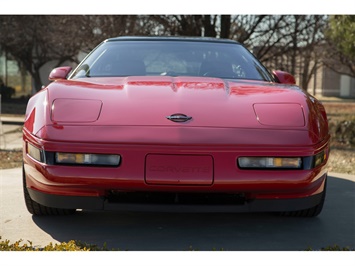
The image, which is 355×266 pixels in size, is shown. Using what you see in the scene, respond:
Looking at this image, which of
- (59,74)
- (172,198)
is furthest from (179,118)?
(59,74)

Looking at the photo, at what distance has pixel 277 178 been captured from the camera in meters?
3.26

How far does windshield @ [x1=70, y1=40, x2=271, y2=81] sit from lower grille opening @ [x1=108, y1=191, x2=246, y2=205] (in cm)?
119

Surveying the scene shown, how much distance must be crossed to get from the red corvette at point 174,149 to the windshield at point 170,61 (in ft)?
2.01

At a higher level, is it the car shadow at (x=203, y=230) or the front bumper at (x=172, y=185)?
the front bumper at (x=172, y=185)

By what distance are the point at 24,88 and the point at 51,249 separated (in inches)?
1256

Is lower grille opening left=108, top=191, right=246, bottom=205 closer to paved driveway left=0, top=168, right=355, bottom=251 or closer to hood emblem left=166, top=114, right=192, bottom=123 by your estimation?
paved driveway left=0, top=168, right=355, bottom=251

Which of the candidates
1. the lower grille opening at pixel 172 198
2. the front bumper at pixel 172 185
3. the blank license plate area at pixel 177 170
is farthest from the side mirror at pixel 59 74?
the blank license plate area at pixel 177 170

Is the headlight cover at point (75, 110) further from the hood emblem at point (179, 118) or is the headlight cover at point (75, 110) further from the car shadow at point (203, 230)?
the car shadow at point (203, 230)

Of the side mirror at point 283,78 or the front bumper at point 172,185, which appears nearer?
the front bumper at point 172,185

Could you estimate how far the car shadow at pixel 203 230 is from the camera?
3.33 m

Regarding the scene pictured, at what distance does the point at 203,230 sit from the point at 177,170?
0.65m

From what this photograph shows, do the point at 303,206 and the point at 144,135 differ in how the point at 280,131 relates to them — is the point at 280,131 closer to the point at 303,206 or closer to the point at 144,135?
the point at 303,206

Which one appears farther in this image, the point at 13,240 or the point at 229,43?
the point at 229,43
